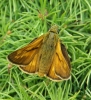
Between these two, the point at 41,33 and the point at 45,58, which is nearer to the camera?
the point at 45,58

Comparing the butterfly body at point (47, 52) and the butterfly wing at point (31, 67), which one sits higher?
the butterfly body at point (47, 52)

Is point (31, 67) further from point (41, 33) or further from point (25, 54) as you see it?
point (41, 33)

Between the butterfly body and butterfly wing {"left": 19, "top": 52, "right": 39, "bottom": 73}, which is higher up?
the butterfly body

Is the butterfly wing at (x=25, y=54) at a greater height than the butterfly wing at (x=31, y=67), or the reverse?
the butterfly wing at (x=25, y=54)

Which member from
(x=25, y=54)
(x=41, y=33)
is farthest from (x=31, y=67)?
(x=41, y=33)
